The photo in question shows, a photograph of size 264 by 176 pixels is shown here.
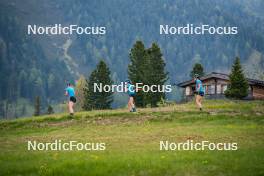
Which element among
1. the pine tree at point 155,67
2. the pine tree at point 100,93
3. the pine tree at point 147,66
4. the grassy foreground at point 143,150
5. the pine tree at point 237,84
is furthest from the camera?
the pine tree at point 100,93

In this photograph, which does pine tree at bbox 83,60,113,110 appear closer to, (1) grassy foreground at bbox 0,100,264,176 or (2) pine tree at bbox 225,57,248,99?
(2) pine tree at bbox 225,57,248,99

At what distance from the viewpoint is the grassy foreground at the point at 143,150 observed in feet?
54.2

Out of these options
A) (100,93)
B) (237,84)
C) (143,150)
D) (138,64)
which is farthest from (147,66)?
(143,150)

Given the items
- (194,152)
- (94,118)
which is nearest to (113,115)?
(94,118)

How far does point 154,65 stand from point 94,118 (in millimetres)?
61466

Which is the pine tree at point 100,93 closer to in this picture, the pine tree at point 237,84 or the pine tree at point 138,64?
the pine tree at point 138,64

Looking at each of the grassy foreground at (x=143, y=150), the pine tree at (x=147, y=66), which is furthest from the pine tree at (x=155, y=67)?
the grassy foreground at (x=143, y=150)

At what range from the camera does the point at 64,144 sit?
22516 millimetres

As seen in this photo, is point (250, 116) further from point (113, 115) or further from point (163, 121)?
point (113, 115)

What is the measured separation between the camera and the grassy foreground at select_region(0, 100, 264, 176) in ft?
Answer: 54.2

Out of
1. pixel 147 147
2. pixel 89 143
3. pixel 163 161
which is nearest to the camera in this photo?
pixel 163 161

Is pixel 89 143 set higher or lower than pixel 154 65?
lower

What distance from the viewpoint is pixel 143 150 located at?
19797mm

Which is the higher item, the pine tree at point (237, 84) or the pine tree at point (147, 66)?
the pine tree at point (147, 66)
